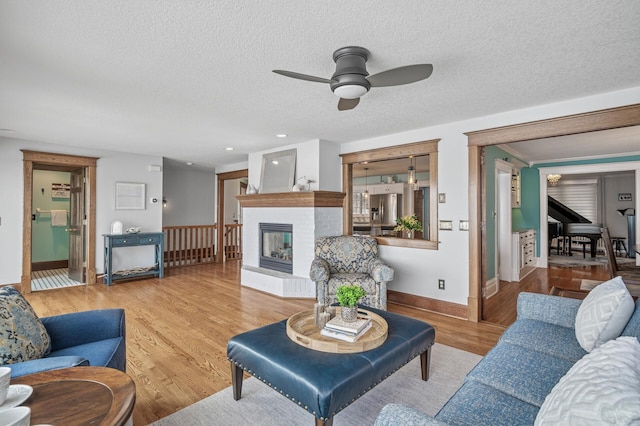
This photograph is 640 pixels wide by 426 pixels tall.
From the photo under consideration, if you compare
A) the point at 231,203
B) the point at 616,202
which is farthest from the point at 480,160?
the point at 616,202

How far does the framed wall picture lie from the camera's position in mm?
6045

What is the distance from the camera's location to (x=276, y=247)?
563 cm

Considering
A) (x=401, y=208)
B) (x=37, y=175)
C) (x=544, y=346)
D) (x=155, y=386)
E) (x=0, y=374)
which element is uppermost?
(x=37, y=175)

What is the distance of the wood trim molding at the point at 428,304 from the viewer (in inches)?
156

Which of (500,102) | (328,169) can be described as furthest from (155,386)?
(500,102)

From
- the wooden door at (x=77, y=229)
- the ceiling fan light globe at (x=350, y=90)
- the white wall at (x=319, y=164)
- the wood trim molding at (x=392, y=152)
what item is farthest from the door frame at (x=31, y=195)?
the ceiling fan light globe at (x=350, y=90)

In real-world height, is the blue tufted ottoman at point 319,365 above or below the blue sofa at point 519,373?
below

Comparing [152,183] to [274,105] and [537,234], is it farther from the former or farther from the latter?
[537,234]

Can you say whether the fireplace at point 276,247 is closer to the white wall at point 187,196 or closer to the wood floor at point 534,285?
the wood floor at point 534,285

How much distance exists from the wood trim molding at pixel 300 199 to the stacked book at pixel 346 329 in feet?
8.84

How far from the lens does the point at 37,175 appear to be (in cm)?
722

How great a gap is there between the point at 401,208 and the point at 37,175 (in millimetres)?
8945

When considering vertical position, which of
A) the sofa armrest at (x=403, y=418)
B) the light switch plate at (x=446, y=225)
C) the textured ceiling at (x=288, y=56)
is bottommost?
the sofa armrest at (x=403, y=418)

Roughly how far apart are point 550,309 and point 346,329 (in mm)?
1561
